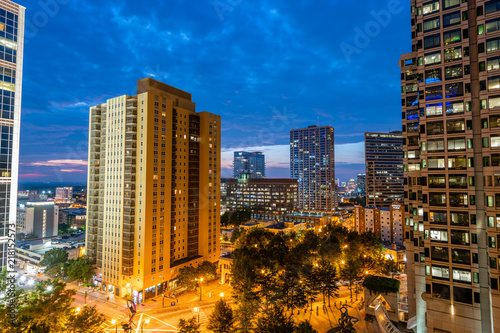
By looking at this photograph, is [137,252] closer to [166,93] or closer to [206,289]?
[206,289]

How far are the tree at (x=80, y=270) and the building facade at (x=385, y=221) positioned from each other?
109 meters

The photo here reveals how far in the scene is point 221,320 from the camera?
39.2 m

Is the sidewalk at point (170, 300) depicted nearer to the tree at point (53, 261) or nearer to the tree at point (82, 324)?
the tree at point (53, 261)

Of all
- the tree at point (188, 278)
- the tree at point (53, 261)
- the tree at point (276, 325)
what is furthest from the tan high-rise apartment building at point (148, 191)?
the tree at point (276, 325)

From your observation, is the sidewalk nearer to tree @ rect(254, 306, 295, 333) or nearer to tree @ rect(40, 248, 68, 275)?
tree @ rect(40, 248, 68, 275)

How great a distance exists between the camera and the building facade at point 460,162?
33.8 meters

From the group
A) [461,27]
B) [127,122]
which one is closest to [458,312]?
[461,27]

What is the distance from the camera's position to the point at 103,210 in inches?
2820

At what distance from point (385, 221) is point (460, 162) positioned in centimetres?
9201

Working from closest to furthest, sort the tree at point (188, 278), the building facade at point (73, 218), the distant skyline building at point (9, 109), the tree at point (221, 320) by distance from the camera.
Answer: the tree at point (221, 320) < the distant skyline building at point (9, 109) < the tree at point (188, 278) < the building facade at point (73, 218)

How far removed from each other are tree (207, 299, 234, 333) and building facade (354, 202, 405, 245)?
95441mm

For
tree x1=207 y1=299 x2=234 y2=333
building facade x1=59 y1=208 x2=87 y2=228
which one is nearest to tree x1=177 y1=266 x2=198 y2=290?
tree x1=207 y1=299 x2=234 y2=333

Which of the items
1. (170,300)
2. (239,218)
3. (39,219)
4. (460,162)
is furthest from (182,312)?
(39,219)

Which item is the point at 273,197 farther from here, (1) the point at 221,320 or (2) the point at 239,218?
(1) the point at 221,320
